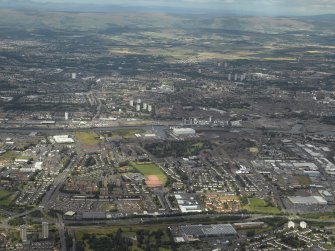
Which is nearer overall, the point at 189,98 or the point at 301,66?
the point at 189,98

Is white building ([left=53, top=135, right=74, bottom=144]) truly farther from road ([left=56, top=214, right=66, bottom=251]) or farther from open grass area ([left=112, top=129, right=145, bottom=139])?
road ([left=56, top=214, right=66, bottom=251])

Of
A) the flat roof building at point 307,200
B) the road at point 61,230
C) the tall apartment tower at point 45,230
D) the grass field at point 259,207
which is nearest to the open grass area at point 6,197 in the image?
the road at point 61,230

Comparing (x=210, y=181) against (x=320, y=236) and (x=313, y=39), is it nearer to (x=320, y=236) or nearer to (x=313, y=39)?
(x=320, y=236)

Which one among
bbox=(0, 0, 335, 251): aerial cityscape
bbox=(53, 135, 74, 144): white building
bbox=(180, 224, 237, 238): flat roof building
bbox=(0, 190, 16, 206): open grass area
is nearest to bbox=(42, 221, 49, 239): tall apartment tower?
bbox=(0, 0, 335, 251): aerial cityscape

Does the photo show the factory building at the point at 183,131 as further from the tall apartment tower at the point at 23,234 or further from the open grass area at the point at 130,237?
the tall apartment tower at the point at 23,234

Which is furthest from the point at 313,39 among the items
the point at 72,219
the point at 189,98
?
the point at 72,219

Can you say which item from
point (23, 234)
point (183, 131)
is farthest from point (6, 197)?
point (183, 131)
